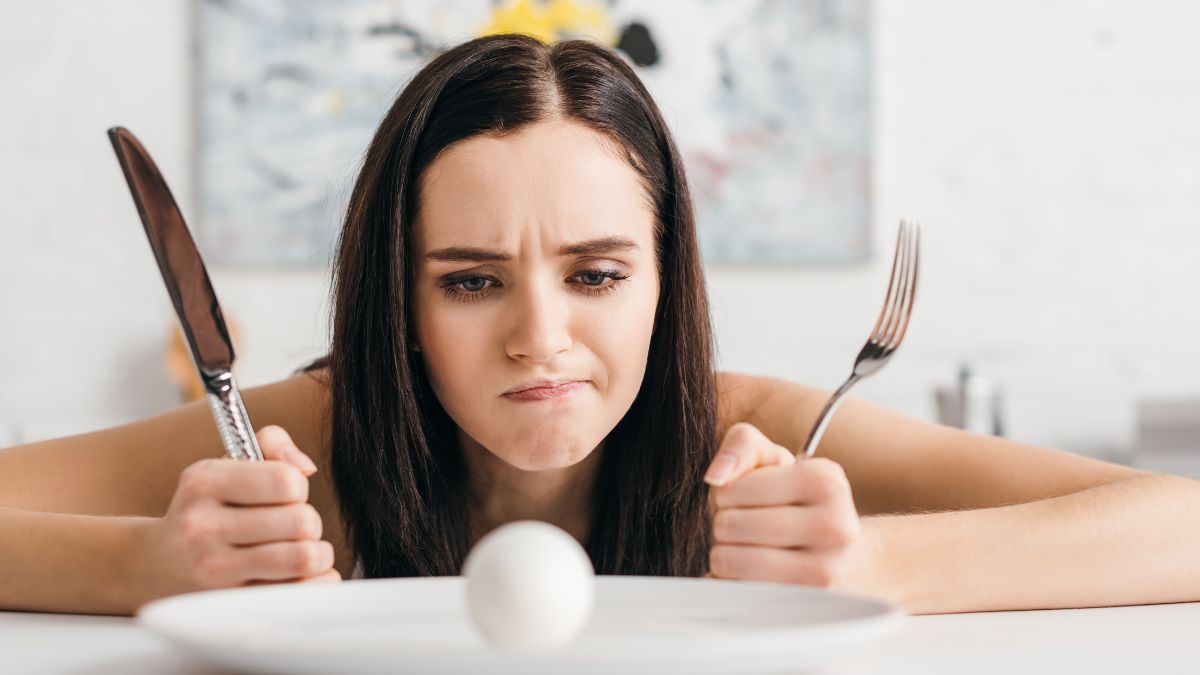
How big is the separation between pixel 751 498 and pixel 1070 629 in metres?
0.24

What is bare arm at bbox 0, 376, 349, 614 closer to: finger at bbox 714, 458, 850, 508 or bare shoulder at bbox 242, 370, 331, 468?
bare shoulder at bbox 242, 370, 331, 468

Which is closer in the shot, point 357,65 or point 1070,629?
point 1070,629

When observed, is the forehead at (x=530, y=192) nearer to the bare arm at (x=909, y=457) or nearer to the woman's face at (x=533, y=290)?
the woman's face at (x=533, y=290)

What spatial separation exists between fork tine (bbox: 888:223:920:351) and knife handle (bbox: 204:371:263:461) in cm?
50

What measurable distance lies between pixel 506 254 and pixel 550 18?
202 centimetres

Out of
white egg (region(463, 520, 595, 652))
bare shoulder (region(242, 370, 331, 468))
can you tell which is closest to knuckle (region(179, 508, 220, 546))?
white egg (region(463, 520, 595, 652))

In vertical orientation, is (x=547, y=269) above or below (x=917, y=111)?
below

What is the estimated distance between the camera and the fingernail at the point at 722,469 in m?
0.80

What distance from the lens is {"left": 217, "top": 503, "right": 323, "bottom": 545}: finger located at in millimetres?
815

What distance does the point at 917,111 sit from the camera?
10.2ft

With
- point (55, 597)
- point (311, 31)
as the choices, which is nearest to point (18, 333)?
point (311, 31)

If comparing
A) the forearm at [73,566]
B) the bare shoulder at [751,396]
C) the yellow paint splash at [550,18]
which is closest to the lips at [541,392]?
the forearm at [73,566]

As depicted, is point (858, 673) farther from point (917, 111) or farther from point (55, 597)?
point (917, 111)

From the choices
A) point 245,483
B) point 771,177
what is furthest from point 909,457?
point 771,177
